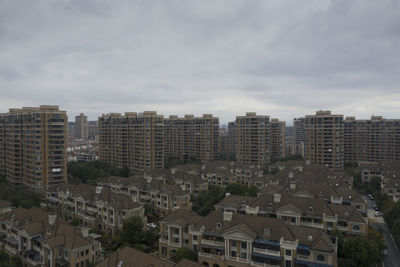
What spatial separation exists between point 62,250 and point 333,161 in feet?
284

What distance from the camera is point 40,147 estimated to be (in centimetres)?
7675

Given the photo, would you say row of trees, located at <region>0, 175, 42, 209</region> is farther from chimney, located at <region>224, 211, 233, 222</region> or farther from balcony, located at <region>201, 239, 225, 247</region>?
chimney, located at <region>224, 211, 233, 222</region>

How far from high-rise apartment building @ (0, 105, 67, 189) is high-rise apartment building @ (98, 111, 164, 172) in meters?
28.2

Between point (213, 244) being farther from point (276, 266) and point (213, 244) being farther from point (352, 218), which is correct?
point (352, 218)

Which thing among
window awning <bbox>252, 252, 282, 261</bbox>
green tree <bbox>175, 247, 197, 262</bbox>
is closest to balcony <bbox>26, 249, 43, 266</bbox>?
green tree <bbox>175, 247, 197, 262</bbox>

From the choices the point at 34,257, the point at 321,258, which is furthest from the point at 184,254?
the point at 34,257

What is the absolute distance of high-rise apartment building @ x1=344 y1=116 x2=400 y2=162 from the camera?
112188 millimetres

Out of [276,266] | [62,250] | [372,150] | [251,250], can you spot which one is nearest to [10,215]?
[62,250]

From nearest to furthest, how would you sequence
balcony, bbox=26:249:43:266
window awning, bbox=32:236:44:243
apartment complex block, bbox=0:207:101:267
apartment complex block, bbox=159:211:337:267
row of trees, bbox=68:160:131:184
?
apartment complex block, bbox=159:211:337:267 < apartment complex block, bbox=0:207:101:267 < balcony, bbox=26:249:43:266 < window awning, bbox=32:236:44:243 < row of trees, bbox=68:160:131:184

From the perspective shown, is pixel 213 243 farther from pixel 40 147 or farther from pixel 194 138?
pixel 194 138

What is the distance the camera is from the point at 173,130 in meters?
137

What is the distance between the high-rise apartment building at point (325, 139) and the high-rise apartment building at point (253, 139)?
49.8 feet

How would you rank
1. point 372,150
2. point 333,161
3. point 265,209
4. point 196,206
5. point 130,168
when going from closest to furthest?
point 265,209, point 196,206, point 333,161, point 130,168, point 372,150

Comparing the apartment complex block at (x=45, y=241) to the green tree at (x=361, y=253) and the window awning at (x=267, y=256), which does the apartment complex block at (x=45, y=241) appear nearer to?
the window awning at (x=267, y=256)
